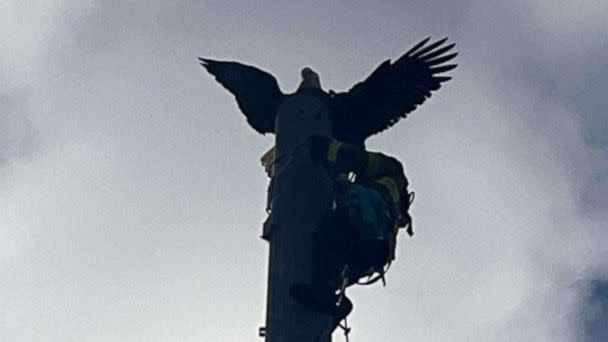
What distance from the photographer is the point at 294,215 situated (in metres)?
14.8

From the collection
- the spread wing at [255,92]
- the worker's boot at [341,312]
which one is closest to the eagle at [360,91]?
the spread wing at [255,92]

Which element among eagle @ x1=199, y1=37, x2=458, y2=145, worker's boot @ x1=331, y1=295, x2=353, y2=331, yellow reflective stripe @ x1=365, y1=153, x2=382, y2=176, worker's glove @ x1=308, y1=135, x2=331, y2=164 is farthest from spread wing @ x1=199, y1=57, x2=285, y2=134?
worker's boot @ x1=331, y1=295, x2=353, y2=331

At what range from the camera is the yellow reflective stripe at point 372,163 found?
15.2 meters

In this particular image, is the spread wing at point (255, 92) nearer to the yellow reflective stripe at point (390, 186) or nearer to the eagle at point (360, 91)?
the eagle at point (360, 91)

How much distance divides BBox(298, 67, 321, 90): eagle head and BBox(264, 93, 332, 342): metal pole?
265 mm

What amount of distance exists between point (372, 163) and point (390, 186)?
0.33 metres

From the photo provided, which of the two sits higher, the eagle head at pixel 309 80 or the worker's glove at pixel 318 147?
the eagle head at pixel 309 80

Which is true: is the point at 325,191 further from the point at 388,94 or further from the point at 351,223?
the point at 388,94

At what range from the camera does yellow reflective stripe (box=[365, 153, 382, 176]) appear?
15227mm

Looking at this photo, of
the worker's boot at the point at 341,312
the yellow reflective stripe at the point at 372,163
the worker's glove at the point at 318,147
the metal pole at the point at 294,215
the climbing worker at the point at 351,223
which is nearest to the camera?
the metal pole at the point at 294,215

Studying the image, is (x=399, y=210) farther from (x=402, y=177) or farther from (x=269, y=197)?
(x=269, y=197)

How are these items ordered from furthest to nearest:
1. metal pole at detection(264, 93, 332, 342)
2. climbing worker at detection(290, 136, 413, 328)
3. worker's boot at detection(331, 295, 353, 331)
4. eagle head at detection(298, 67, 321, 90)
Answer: eagle head at detection(298, 67, 321, 90) → climbing worker at detection(290, 136, 413, 328) → worker's boot at detection(331, 295, 353, 331) → metal pole at detection(264, 93, 332, 342)

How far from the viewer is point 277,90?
16.8 m

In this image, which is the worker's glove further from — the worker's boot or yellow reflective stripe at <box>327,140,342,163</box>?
the worker's boot
